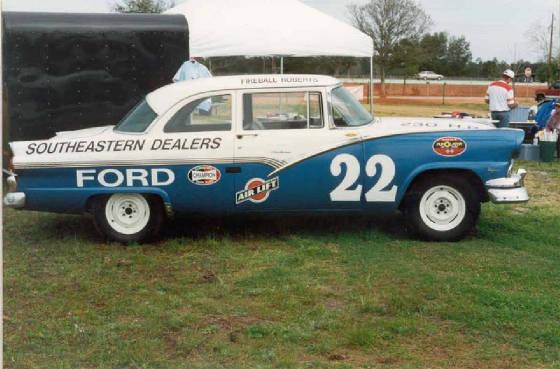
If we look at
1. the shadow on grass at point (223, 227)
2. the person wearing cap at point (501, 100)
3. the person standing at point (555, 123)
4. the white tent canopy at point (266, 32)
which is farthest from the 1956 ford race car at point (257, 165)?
the person wearing cap at point (501, 100)

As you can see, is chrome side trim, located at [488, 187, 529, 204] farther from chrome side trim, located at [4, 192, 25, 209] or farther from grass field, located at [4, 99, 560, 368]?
chrome side trim, located at [4, 192, 25, 209]

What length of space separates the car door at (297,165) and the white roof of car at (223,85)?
33cm

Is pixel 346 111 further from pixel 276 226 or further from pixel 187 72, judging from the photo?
pixel 187 72

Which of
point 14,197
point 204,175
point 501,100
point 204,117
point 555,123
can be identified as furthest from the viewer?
point 501,100

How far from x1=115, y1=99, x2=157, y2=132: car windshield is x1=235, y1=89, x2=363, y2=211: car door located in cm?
85

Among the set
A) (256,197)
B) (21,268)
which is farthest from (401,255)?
(21,268)

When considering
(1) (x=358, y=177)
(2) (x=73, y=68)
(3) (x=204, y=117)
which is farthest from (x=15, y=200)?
(2) (x=73, y=68)

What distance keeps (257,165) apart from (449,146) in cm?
178

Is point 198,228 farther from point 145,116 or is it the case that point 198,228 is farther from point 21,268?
point 21,268

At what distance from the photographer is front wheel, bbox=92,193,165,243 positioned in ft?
24.1

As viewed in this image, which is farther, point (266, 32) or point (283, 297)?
point (266, 32)

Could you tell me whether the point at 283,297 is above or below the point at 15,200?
below

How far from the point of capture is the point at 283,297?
18.7 ft

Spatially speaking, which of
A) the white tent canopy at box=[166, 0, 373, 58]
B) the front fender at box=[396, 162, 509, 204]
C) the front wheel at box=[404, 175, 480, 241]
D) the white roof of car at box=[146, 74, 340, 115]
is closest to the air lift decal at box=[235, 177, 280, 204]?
the white roof of car at box=[146, 74, 340, 115]
